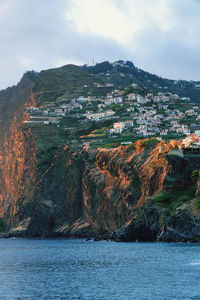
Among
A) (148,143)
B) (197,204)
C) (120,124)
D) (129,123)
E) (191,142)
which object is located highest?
(129,123)

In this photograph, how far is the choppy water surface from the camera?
1997 inches

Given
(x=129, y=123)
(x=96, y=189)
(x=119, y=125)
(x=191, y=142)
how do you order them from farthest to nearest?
(x=129, y=123)
(x=119, y=125)
(x=96, y=189)
(x=191, y=142)

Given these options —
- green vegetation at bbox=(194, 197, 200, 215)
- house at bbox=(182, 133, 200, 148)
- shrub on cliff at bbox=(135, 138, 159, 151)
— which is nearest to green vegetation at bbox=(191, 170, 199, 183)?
green vegetation at bbox=(194, 197, 200, 215)

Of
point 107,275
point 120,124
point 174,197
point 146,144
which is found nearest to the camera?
point 107,275

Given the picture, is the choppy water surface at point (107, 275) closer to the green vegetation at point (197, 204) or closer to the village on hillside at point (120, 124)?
the green vegetation at point (197, 204)

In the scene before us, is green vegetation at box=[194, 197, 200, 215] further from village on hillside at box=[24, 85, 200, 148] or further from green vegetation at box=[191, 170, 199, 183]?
village on hillside at box=[24, 85, 200, 148]

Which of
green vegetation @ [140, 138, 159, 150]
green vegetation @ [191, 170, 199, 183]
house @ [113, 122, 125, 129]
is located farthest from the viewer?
house @ [113, 122, 125, 129]

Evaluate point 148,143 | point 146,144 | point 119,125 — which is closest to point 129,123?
point 119,125

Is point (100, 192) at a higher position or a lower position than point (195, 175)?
lower

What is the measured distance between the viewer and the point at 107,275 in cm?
Answer: 6250

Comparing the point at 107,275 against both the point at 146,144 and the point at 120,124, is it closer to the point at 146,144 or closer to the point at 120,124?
the point at 146,144

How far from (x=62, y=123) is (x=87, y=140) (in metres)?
26.2

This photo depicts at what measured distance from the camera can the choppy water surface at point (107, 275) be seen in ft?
166

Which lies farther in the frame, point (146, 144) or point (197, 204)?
point (146, 144)
